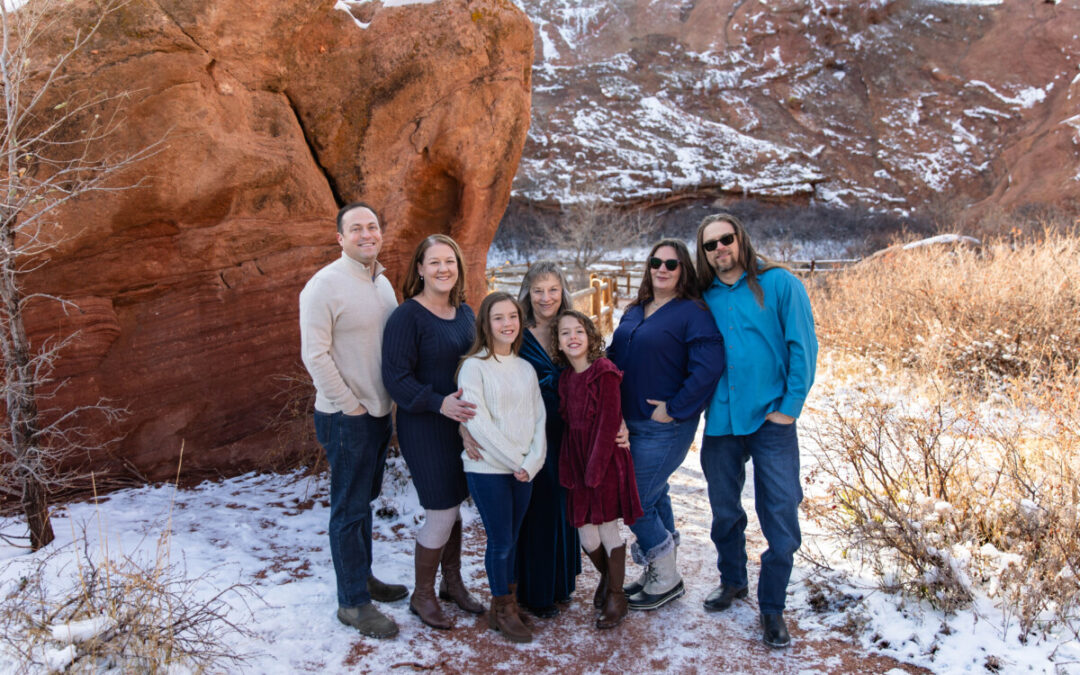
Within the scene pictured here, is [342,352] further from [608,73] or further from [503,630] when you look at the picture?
[608,73]

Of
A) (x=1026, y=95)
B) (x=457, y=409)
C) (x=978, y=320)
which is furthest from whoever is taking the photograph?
(x=1026, y=95)

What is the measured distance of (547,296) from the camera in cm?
Answer: 329

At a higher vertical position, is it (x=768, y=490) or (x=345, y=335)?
(x=345, y=335)

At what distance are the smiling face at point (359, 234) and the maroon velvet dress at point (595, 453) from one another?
107cm

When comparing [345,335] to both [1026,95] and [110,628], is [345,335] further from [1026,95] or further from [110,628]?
[1026,95]

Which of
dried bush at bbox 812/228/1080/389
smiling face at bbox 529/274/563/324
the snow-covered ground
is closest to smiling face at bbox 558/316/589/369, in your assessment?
smiling face at bbox 529/274/563/324

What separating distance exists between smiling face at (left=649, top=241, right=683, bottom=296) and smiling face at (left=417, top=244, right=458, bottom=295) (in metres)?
0.93

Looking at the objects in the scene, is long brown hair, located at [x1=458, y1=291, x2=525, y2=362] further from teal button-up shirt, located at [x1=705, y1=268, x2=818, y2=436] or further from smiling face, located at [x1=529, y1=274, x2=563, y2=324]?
teal button-up shirt, located at [x1=705, y1=268, x2=818, y2=436]

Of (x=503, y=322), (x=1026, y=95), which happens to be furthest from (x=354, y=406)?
(x=1026, y=95)

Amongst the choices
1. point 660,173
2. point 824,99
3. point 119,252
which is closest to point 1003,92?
point 824,99

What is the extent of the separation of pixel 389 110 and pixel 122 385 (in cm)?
274

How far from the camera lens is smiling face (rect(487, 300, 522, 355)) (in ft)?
10.1

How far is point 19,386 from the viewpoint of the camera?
3350mm

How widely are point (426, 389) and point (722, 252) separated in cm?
147
